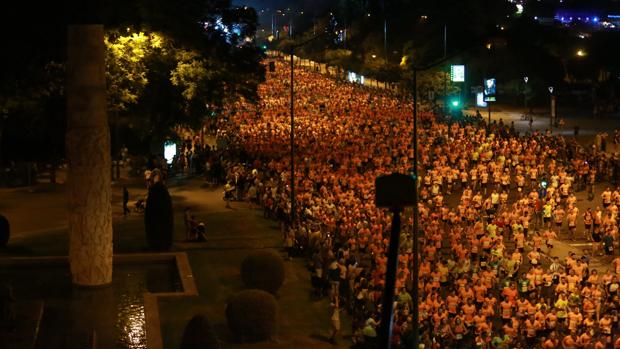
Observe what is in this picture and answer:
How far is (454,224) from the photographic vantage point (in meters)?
34.4

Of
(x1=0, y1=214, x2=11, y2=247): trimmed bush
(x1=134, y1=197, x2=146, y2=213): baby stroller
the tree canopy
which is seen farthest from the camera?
(x1=134, y1=197, x2=146, y2=213): baby stroller

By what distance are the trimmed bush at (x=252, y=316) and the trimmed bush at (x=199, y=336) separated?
10.8 feet

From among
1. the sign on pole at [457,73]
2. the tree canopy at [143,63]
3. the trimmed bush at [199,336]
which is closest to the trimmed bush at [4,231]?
the tree canopy at [143,63]

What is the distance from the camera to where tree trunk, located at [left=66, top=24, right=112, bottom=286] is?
24734 mm

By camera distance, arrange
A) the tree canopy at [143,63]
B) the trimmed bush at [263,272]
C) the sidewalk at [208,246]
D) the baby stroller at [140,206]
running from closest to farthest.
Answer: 1. the sidewalk at [208,246]
2. the trimmed bush at [263,272]
3. the tree canopy at [143,63]
4. the baby stroller at [140,206]

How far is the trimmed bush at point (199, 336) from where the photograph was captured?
61.3ft

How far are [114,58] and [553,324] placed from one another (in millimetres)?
18823

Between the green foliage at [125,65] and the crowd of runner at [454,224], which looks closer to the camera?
the crowd of runner at [454,224]

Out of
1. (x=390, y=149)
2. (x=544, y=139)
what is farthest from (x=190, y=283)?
(x=544, y=139)

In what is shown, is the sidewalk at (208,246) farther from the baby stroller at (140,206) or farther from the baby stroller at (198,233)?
the baby stroller at (140,206)

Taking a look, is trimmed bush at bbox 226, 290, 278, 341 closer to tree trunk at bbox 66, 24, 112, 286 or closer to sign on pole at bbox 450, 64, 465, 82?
tree trunk at bbox 66, 24, 112, 286

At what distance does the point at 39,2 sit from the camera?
3038cm

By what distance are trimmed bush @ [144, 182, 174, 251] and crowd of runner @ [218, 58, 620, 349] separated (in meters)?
3.69

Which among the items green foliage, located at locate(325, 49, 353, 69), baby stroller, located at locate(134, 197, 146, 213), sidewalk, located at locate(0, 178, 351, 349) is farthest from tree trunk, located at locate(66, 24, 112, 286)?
green foliage, located at locate(325, 49, 353, 69)
